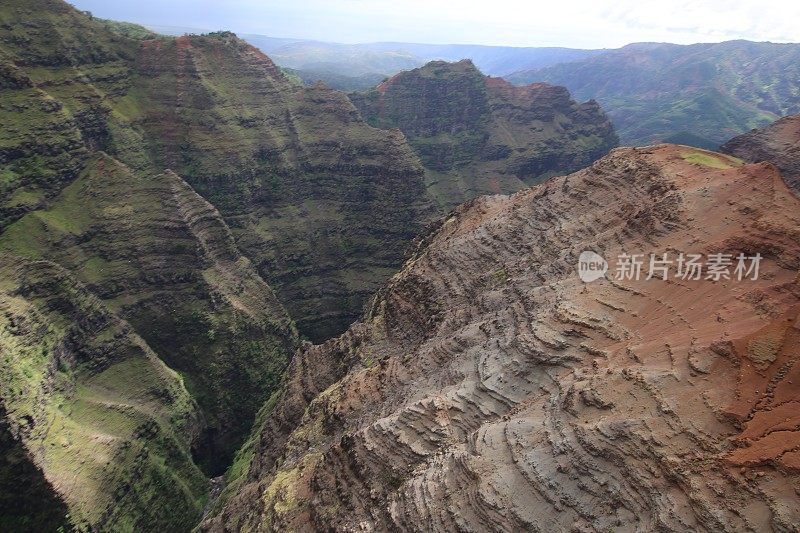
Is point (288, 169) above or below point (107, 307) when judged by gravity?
above

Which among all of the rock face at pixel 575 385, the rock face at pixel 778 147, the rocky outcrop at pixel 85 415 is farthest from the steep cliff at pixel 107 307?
the rock face at pixel 778 147

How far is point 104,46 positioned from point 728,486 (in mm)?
87489

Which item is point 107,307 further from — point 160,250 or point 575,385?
point 575,385

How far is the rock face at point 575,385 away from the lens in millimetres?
16078

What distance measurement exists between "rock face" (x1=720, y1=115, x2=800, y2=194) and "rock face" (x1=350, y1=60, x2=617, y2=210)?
61.8 meters

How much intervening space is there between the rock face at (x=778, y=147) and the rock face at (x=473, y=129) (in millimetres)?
61782

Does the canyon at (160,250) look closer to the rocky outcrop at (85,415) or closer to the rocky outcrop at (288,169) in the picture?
the rocky outcrop at (85,415)

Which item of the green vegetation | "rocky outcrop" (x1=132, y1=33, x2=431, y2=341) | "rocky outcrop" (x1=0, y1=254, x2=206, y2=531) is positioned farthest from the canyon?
the green vegetation

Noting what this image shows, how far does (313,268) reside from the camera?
8062cm

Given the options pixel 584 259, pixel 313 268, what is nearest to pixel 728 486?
pixel 584 259

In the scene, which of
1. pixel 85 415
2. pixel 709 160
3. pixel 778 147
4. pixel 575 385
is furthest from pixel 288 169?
pixel 575 385

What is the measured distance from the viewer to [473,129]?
127 m

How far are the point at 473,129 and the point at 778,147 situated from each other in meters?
78.7

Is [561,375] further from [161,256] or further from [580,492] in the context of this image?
[161,256]
